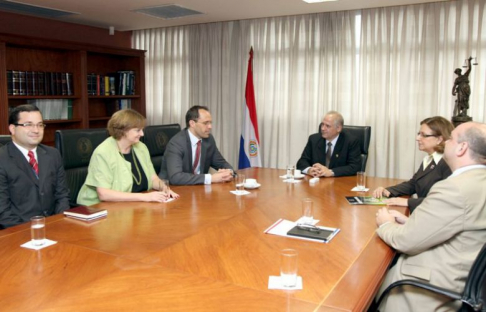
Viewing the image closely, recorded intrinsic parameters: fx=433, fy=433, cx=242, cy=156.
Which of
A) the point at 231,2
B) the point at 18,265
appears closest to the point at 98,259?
the point at 18,265

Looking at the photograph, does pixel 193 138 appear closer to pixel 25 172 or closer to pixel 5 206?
pixel 25 172

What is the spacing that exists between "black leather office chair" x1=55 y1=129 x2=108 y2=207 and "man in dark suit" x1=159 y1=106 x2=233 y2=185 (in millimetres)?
582

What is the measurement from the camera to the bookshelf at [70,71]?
187 inches

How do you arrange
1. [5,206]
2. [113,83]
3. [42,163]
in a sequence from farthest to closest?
[113,83] < [42,163] < [5,206]

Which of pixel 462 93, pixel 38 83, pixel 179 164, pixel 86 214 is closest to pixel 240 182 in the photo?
pixel 179 164

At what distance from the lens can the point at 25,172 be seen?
2.58 m

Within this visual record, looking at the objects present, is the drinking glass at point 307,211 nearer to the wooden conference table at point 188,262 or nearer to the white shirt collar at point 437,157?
the wooden conference table at point 188,262

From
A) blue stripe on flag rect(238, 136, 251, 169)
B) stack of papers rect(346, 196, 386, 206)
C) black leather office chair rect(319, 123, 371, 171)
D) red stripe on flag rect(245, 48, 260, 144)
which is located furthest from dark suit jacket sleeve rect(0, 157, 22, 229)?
red stripe on flag rect(245, 48, 260, 144)

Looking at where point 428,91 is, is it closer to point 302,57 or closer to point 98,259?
point 302,57

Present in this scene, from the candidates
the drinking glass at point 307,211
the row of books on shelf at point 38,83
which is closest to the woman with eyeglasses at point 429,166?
the drinking glass at point 307,211

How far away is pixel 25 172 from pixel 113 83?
373 cm

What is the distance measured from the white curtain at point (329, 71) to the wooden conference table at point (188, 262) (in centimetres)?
276

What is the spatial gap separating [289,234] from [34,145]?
5.48 ft

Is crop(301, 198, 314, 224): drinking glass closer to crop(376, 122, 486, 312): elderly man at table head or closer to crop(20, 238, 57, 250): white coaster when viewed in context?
crop(376, 122, 486, 312): elderly man at table head
